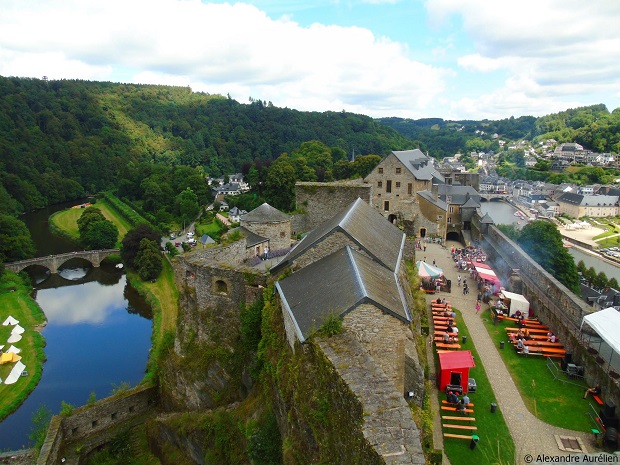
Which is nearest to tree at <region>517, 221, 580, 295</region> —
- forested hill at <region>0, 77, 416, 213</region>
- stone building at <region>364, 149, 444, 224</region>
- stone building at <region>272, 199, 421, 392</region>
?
stone building at <region>364, 149, 444, 224</region>

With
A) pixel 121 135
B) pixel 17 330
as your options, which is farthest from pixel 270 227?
pixel 121 135

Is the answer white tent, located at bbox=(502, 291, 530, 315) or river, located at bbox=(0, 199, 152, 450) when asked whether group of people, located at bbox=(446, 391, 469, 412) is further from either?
river, located at bbox=(0, 199, 152, 450)

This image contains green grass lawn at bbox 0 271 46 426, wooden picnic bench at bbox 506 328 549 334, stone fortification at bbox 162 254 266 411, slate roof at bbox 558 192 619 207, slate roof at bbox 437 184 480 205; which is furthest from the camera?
slate roof at bbox 558 192 619 207

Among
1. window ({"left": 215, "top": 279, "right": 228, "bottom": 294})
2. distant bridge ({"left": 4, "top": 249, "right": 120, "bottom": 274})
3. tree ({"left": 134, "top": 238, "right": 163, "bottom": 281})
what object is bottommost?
distant bridge ({"left": 4, "top": 249, "right": 120, "bottom": 274})

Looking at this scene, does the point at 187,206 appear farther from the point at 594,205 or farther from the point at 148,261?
the point at 594,205

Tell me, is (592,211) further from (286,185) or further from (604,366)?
(604,366)

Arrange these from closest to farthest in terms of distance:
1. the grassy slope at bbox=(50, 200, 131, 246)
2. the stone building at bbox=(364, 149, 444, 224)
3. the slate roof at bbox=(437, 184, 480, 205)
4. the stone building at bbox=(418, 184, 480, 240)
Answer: the stone building at bbox=(364, 149, 444, 224) < the stone building at bbox=(418, 184, 480, 240) < the slate roof at bbox=(437, 184, 480, 205) < the grassy slope at bbox=(50, 200, 131, 246)

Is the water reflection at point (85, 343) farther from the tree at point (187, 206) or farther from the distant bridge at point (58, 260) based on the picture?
the tree at point (187, 206)

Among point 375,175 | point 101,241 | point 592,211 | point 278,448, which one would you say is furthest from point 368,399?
point 592,211
